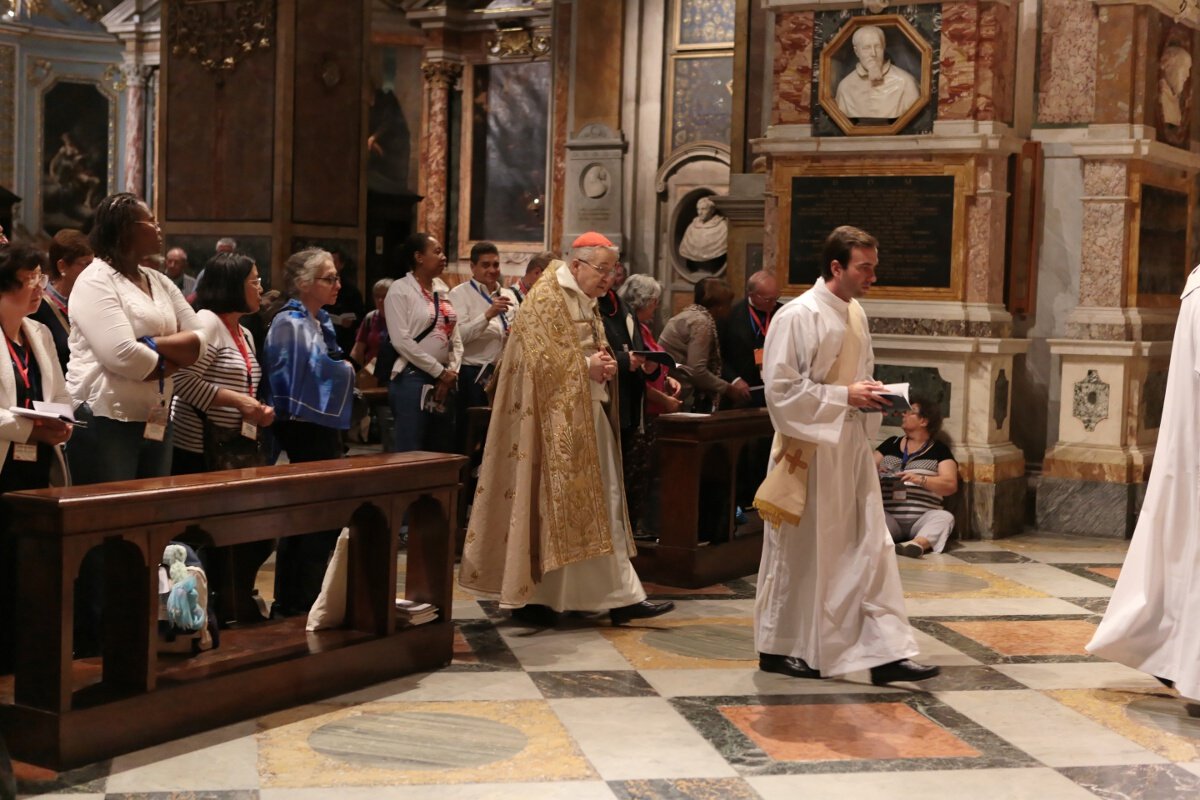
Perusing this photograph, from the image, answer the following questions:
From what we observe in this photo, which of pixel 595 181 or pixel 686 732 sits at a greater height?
pixel 595 181

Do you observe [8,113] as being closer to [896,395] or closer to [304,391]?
[304,391]

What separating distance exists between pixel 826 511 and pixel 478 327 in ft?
11.7

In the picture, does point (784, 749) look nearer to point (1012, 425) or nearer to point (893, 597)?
point (893, 597)

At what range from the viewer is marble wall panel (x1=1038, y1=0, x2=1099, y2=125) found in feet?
30.2

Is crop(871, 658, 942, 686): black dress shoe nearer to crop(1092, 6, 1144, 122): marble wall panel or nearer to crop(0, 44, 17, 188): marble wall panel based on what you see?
crop(1092, 6, 1144, 122): marble wall panel

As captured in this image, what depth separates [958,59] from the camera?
352 inches

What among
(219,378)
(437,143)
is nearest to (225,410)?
(219,378)

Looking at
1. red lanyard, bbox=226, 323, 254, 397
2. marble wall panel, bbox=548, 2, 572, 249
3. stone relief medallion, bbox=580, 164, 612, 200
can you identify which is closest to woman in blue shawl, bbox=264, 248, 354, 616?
red lanyard, bbox=226, 323, 254, 397

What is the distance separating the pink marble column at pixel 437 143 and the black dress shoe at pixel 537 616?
14059mm

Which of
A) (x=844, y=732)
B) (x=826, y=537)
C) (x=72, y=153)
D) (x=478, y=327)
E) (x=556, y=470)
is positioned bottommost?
(x=844, y=732)

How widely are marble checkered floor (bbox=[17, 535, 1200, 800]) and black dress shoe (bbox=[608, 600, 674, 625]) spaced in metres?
0.07

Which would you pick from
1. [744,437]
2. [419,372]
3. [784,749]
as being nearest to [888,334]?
[744,437]

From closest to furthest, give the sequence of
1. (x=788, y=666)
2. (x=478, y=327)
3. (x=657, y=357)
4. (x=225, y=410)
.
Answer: (x=788, y=666) → (x=225, y=410) → (x=657, y=357) → (x=478, y=327)

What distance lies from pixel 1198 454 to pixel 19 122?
18775mm
